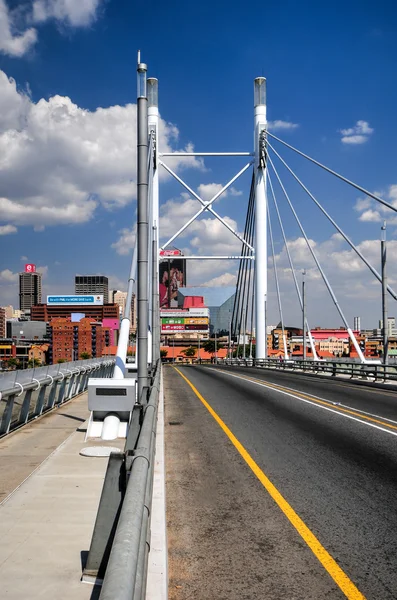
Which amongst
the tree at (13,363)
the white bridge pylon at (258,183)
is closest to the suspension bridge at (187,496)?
the white bridge pylon at (258,183)

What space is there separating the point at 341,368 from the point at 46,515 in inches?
1165

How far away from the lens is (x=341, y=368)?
34.4 meters

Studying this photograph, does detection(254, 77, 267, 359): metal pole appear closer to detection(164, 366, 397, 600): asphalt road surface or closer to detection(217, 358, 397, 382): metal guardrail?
detection(217, 358, 397, 382): metal guardrail

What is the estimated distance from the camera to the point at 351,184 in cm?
2612

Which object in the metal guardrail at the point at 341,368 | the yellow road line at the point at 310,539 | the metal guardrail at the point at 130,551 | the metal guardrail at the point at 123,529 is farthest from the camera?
the metal guardrail at the point at 341,368

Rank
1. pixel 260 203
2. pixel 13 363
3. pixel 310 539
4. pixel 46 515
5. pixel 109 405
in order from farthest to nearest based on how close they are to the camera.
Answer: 1. pixel 13 363
2. pixel 260 203
3. pixel 109 405
4. pixel 46 515
5. pixel 310 539

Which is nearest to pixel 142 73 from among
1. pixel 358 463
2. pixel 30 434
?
pixel 30 434

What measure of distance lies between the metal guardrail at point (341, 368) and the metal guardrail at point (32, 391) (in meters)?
14.0

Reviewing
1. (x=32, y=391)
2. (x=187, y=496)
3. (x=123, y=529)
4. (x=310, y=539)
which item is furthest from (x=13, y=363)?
(x=123, y=529)

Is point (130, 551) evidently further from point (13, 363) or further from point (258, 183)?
point (13, 363)

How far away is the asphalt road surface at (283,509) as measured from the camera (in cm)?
480

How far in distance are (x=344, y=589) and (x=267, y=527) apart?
162 cm

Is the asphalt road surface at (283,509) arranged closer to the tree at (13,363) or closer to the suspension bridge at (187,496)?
the suspension bridge at (187,496)

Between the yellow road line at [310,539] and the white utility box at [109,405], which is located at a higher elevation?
the white utility box at [109,405]
